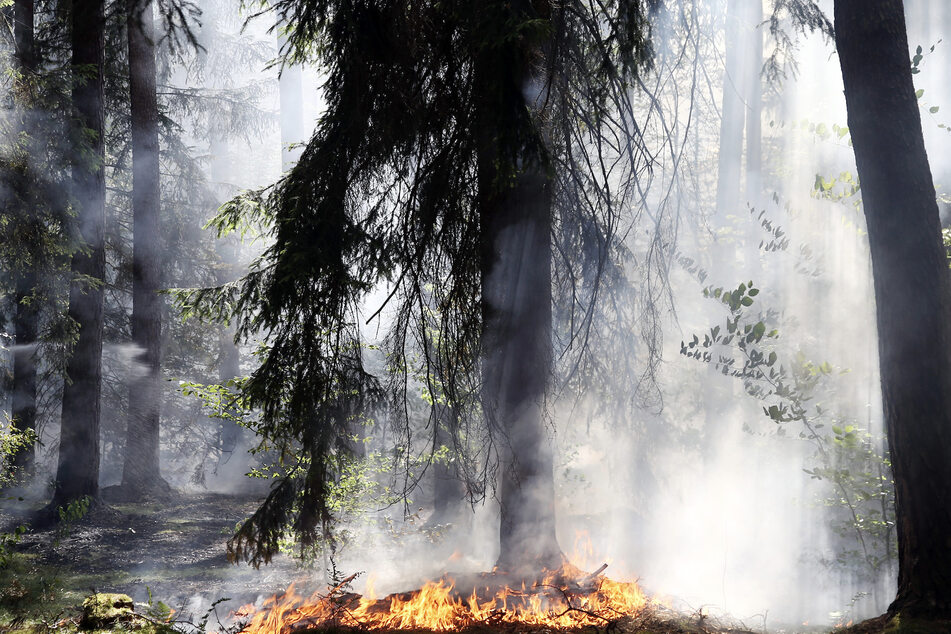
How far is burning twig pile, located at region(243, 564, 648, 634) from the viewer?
5055mm

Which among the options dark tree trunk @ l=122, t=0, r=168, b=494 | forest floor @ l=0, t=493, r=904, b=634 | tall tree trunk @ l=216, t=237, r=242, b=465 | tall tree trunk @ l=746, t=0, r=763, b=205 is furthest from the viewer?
tall tree trunk @ l=216, t=237, r=242, b=465

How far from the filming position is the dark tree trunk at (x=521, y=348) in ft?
18.4

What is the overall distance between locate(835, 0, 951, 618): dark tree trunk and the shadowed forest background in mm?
21

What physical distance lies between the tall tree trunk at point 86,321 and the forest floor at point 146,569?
950 mm

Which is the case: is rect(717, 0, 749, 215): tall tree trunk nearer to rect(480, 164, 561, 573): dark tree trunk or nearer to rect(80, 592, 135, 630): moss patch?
rect(480, 164, 561, 573): dark tree trunk

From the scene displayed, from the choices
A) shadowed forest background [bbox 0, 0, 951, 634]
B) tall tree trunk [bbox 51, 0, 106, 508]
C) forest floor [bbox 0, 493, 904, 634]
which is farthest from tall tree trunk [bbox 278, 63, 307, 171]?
forest floor [bbox 0, 493, 904, 634]

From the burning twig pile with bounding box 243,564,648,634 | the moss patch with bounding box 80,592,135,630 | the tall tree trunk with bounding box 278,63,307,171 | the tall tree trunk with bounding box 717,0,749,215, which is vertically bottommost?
the burning twig pile with bounding box 243,564,648,634

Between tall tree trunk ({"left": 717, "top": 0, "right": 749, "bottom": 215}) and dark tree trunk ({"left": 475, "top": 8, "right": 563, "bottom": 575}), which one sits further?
tall tree trunk ({"left": 717, "top": 0, "right": 749, "bottom": 215})

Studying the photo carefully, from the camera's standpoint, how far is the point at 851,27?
15.4ft

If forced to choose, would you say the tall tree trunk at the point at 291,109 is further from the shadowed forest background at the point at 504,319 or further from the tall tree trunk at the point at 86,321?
the tall tree trunk at the point at 86,321

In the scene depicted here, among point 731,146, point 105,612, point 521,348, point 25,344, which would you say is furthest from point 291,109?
point 105,612

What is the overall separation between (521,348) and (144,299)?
35.5ft

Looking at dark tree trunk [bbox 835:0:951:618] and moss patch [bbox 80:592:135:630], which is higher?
dark tree trunk [bbox 835:0:951:618]

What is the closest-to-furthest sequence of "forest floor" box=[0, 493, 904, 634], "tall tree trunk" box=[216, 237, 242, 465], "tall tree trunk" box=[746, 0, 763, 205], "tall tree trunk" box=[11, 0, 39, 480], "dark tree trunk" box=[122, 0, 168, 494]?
"forest floor" box=[0, 493, 904, 634] < "tall tree trunk" box=[11, 0, 39, 480] < "dark tree trunk" box=[122, 0, 168, 494] < "tall tree trunk" box=[746, 0, 763, 205] < "tall tree trunk" box=[216, 237, 242, 465]
